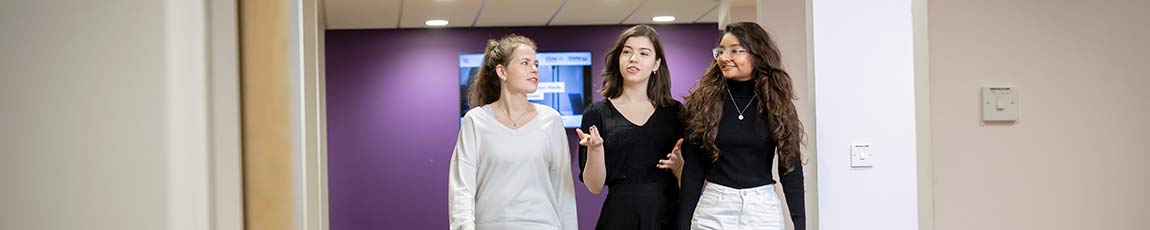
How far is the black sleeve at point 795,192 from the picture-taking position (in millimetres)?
2809

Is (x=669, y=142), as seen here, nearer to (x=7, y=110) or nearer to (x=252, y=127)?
(x=252, y=127)

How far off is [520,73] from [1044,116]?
4.52 ft

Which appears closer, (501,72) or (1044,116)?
(1044,116)

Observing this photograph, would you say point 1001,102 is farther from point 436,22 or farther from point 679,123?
point 436,22

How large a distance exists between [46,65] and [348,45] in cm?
700

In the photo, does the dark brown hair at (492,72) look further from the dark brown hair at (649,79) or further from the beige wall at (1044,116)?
the beige wall at (1044,116)

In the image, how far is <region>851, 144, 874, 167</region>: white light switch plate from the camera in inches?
120

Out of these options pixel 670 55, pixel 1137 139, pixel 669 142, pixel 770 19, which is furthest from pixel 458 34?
pixel 1137 139

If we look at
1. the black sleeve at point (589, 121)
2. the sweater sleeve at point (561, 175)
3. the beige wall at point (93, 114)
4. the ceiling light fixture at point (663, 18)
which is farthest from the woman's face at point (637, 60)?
the ceiling light fixture at point (663, 18)

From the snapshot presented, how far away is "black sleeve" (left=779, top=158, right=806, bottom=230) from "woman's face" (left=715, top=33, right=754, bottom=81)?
0.83 feet

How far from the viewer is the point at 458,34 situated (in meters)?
8.04

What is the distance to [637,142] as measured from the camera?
306cm

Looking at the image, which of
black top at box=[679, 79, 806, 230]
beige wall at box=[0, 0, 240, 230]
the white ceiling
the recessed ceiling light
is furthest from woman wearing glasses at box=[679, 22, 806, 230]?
the recessed ceiling light

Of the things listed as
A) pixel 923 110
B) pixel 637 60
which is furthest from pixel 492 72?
pixel 923 110
